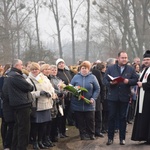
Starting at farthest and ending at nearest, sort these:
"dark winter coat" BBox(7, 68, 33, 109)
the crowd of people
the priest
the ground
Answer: the priest
the ground
the crowd of people
"dark winter coat" BBox(7, 68, 33, 109)

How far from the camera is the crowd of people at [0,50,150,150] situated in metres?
8.24

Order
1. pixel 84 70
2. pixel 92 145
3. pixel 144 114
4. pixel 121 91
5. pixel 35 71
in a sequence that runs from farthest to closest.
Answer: pixel 84 70 < pixel 92 145 < pixel 144 114 < pixel 121 91 < pixel 35 71

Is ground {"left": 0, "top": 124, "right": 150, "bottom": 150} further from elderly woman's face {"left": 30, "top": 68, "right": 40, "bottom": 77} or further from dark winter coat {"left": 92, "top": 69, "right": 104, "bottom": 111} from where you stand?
elderly woman's face {"left": 30, "top": 68, "right": 40, "bottom": 77}

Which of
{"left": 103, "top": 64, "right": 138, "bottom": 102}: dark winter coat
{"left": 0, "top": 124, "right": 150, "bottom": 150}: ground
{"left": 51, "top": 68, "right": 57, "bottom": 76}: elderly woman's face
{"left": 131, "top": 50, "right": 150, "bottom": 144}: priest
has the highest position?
{"left": 51, "top": 68, "right": 57, "bottom": 76}: elderly woman's face

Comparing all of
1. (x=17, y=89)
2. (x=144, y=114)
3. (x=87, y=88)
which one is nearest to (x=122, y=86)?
(x=144, y=114)

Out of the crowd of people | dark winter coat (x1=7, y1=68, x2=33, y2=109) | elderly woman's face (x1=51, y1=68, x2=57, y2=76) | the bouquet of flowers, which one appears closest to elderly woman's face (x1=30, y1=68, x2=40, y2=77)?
the crowd of people

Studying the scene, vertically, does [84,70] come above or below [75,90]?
above

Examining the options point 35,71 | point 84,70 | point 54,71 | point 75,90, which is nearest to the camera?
point 35,71

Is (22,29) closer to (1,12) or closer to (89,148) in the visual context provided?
(1,12)

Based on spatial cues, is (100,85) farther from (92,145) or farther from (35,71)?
(35,71)

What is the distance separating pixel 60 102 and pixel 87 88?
2.62 feet

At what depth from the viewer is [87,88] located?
10148 mm

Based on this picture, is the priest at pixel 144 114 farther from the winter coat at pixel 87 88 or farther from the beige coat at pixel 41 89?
the beige coat at pixel 41 89

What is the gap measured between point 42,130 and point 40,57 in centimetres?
1951
